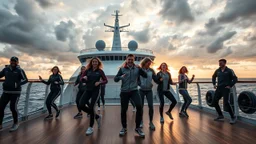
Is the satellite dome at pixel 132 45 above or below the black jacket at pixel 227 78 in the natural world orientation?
above

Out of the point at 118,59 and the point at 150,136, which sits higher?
the point at 118,59

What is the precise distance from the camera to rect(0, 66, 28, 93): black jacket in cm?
463

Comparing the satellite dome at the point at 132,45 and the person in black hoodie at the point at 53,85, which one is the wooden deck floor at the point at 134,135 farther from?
the satellite dome at the point at 132,45

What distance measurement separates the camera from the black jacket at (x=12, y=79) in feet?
15.2

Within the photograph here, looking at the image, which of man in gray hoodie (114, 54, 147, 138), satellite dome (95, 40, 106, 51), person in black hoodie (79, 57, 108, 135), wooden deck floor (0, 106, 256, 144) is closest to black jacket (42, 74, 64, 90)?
wooden deck floor (0, 106, 256, 144)

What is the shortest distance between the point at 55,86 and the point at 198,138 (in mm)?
4563

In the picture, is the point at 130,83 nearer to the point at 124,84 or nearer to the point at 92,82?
the point at 124,84

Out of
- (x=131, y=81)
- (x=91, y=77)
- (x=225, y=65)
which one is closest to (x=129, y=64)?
(x=131, y=81)

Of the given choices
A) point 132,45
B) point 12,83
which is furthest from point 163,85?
point 132,45

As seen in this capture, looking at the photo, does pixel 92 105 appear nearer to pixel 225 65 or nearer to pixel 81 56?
pixel 225 65

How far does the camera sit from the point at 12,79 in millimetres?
4648

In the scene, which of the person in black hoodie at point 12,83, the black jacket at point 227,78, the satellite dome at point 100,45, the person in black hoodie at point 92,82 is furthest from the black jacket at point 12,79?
the satellite dome at point 100,45

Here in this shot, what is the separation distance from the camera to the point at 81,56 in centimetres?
1620

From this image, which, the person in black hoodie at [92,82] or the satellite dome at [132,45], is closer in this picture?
the person in black hoodie at [92,82]
